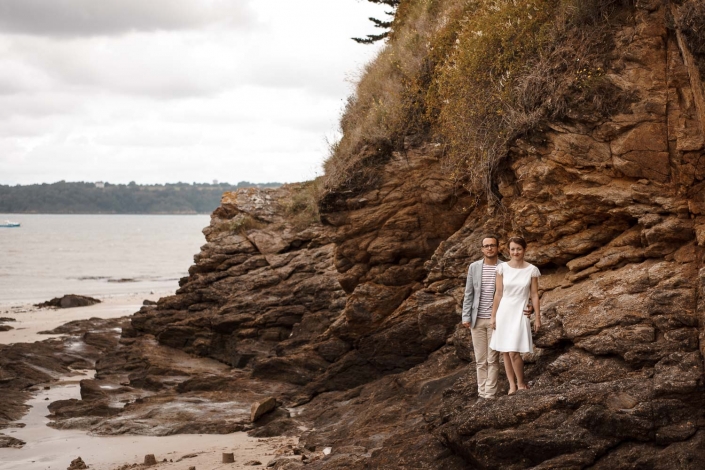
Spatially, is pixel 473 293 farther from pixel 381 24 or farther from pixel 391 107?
pixel 381 24

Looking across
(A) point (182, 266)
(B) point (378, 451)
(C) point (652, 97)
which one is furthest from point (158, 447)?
(A) point (182, 266)

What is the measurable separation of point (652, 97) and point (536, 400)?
3.89 meters

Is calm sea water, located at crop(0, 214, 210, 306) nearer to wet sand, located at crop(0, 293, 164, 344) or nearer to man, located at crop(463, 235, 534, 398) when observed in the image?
wet sand, located at crop(0, 293, 164, 344)

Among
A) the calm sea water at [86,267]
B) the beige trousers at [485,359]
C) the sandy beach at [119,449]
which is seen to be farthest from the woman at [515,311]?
the calm sea water at [86,267]

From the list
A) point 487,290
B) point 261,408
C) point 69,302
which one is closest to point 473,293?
point 487,290

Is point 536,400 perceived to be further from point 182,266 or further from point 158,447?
point 182,266

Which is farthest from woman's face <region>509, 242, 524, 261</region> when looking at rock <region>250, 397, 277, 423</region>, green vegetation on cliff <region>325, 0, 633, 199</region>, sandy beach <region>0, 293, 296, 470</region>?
rock <region>250, 397, 277, 423</region>

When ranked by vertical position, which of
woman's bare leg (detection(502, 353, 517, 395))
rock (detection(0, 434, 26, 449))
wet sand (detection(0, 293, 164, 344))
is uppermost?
woman's bare leg (detection(502, 353, 517, 395))

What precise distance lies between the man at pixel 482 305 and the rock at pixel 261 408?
5363 millimetres

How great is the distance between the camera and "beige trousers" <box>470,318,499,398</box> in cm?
887

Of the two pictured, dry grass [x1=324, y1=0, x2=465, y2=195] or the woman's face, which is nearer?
the woman's face

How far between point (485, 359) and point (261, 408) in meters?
5.59

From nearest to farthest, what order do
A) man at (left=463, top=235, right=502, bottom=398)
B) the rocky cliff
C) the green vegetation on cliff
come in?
1. the rocky cliff
2. man at (left=463, top=235, right=502, bottom=398)
3. the green vegetation on cliff

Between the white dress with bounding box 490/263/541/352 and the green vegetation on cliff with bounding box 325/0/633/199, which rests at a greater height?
the green vegetation on cliff with bounding box 325/0/633/199
